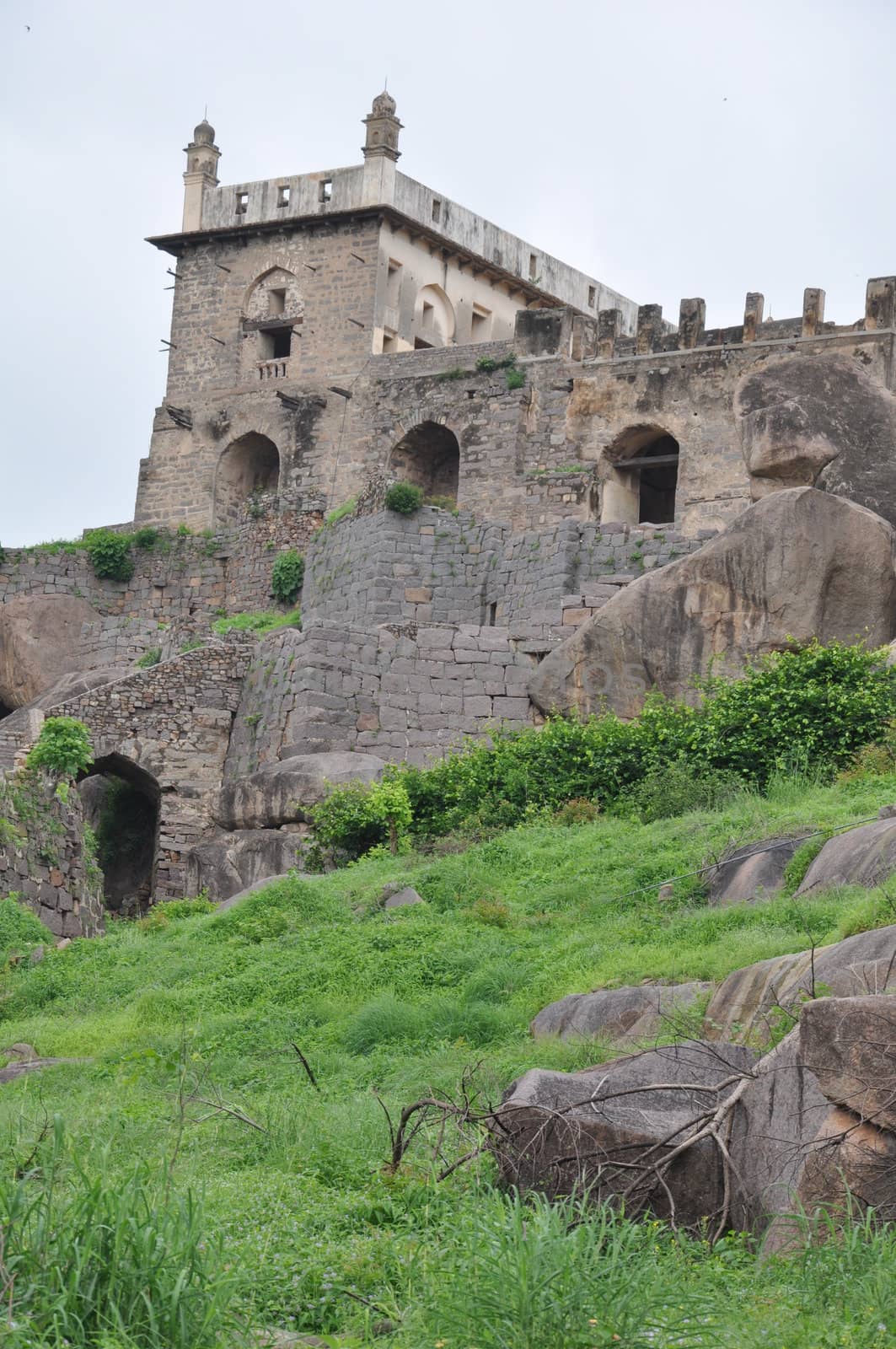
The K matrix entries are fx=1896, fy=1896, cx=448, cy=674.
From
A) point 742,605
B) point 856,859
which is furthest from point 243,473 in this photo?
point 856,859

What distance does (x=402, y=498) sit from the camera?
27.5 m

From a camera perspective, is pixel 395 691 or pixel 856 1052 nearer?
pixel 856 1052

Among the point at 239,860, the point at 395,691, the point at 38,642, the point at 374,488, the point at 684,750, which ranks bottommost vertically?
the point at 239,860

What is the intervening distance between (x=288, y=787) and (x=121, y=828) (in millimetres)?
5429

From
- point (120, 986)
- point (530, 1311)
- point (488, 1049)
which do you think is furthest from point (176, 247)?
point (530, 1311)

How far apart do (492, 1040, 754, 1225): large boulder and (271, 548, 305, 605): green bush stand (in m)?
23.1

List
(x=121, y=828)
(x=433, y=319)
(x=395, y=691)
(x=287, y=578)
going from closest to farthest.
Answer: (x=395, y=691) < (x=121, y=828) < (x=287, y=578) < (x=433, y=319)

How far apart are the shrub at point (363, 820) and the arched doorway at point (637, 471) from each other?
11.1 metres

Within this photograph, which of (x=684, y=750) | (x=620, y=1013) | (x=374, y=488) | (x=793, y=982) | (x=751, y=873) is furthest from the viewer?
(x=374, y=488)

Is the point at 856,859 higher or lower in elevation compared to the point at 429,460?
lower

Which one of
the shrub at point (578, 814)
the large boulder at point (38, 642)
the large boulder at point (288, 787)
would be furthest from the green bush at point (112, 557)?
the shrub at point (578, 814)

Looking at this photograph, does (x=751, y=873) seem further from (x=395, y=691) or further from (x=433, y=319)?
(x=433, y=319)

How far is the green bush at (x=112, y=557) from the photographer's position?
34000 millimetres

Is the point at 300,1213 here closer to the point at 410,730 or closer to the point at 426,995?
the point at 426,995
